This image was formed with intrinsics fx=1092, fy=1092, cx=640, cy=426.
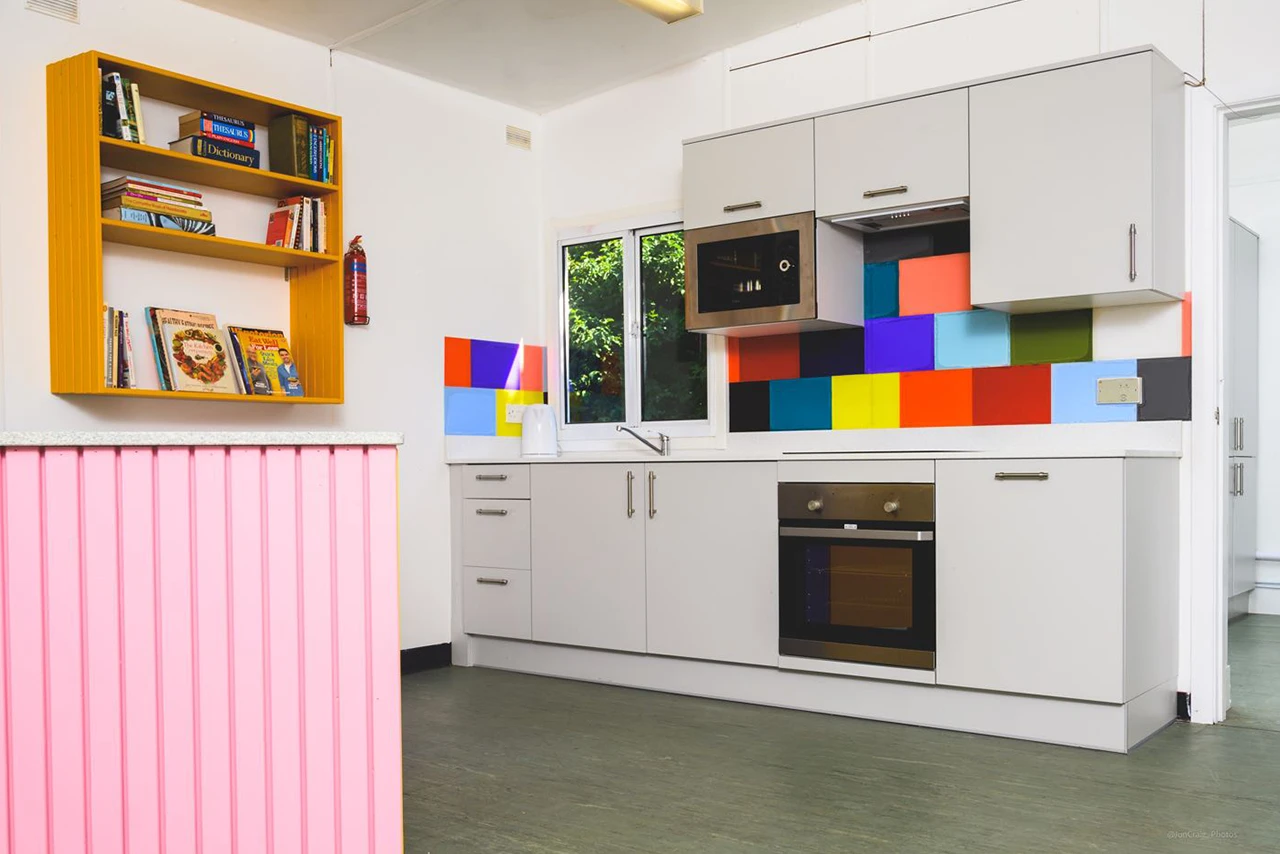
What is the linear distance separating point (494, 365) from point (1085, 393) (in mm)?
2677

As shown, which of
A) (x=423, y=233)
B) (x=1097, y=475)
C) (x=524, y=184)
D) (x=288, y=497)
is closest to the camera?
(x=288, y=497)

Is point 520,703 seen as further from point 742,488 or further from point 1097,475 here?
point 1097,475

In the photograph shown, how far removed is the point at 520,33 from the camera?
178 inches

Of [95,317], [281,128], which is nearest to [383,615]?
[95,317]

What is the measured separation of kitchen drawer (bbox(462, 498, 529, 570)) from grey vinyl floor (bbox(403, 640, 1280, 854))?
0.87m

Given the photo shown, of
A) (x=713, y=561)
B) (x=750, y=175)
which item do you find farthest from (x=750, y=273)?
(x=713, y=561)

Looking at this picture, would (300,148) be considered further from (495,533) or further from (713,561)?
(713,561)

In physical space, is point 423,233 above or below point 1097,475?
above

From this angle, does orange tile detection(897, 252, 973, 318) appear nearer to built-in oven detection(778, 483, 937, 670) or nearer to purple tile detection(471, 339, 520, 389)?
built-in oven detection(778, 483, 937, 670)

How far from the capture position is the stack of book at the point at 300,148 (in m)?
4.13

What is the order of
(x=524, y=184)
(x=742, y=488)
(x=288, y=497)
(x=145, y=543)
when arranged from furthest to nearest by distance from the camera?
(x=524, y=184)
(x=742, y=488)
(x=288, y=497)
(x=145, y=543)

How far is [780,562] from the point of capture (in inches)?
154

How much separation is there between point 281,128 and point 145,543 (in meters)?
2.68

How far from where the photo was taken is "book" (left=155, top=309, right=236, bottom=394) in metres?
3.79
